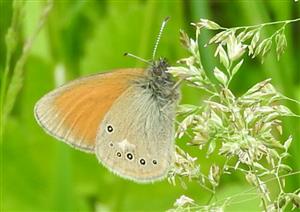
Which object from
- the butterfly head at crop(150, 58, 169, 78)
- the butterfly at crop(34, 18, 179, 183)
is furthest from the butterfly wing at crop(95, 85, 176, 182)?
the butterfly head at crop(150, 58, 169, 78)

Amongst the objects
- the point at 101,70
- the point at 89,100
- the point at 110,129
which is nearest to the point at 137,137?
the point at 110,129

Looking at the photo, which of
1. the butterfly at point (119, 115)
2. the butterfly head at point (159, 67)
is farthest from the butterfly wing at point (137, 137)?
the butterfly head at point (159, 67)

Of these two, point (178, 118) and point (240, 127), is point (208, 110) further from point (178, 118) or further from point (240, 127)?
point (178, 118)

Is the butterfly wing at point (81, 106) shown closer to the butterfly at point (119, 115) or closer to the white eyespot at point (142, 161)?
the butterfly at point (119, 115)

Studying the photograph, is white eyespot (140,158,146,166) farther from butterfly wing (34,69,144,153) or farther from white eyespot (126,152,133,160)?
butterfly wing (34,69,144,153)

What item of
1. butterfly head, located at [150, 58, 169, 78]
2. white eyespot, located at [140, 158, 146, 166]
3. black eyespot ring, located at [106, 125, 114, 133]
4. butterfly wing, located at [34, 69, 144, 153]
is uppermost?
butterfly head, located at [150, 58, 169, 78]

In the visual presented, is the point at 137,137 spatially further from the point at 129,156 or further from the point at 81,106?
the point at 81,106
